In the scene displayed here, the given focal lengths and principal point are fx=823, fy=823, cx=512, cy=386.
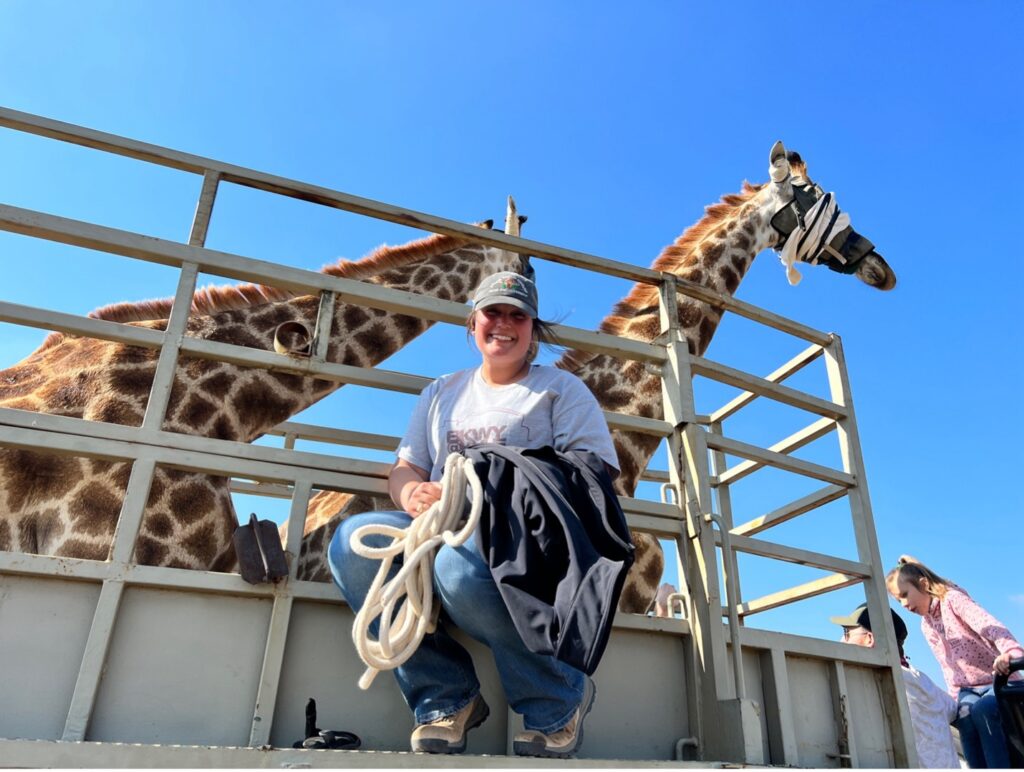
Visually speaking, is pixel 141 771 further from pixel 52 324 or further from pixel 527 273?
pixel 527 273

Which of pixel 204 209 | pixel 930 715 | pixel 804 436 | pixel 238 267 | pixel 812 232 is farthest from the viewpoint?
pixel 812 232

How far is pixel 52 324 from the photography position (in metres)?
2.50

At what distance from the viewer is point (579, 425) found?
A: 8.13 ft

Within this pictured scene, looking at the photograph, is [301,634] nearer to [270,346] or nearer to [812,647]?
[812,647]

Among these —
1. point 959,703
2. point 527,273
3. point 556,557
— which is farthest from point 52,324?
point 959,703

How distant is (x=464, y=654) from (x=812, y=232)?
19.2 feet

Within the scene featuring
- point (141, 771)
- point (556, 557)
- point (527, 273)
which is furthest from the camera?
point (527, 273)

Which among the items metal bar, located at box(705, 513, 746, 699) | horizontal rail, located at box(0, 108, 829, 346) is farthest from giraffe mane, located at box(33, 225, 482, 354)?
metal bar, located at box(705, 513, 746, 699)

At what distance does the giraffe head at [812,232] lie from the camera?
23.0ft

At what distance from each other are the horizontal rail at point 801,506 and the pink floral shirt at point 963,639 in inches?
73.7

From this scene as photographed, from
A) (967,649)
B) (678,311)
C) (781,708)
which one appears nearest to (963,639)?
(967,649)

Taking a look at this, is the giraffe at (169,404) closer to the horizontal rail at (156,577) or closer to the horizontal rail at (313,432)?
the horizontal rail at (313,432)

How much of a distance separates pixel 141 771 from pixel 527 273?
452 centimetres

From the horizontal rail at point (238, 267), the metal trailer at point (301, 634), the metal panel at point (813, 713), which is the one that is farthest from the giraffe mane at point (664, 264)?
the metal panel at point (813, 713)
